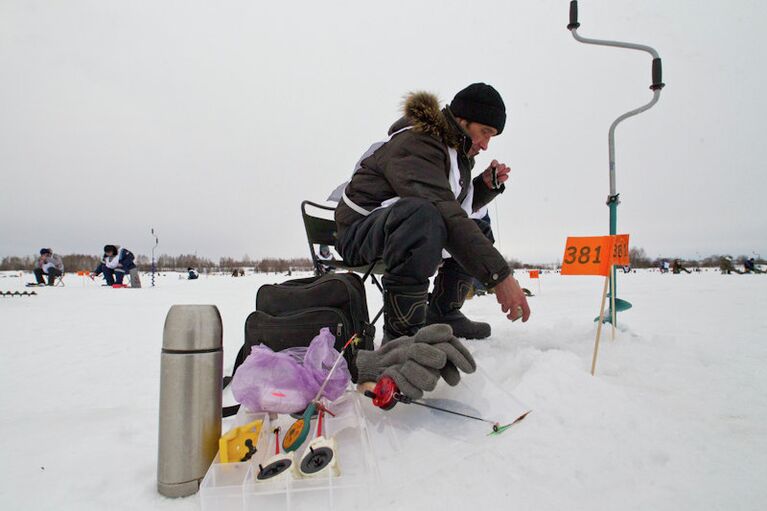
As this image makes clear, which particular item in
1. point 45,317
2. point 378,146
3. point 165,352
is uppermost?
point 378,146

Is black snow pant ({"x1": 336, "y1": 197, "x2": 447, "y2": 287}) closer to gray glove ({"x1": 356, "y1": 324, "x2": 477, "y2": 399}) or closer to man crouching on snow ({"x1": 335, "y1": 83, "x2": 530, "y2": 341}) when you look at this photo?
man crouching on snow ({"x1": 335, "y1": 83, "x2": 530, "y2": 341})

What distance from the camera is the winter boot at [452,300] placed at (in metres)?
2.23

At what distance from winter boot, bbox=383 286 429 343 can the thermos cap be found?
3.04ft

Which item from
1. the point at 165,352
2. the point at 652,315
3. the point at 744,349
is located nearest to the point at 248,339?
the point at 165,352

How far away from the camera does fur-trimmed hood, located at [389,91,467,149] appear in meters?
1.87

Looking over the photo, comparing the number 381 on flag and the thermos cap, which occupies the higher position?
the number 381 on flag

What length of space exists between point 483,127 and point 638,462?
1.71 m

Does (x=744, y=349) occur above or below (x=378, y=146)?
below

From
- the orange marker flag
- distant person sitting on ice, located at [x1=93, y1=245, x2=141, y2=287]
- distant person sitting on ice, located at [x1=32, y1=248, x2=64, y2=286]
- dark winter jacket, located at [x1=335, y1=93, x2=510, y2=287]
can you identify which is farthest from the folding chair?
distant person sitting on ice, located at [x1=32, y1=248, x2=64, y2=286]

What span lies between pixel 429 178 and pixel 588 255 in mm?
784

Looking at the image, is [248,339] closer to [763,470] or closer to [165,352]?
[165,352]

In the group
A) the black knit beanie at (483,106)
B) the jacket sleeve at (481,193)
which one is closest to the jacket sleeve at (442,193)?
the black knit beanie at (483,106)

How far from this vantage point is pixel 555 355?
1439mm

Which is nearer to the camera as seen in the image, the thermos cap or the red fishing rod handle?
the thermos cap
